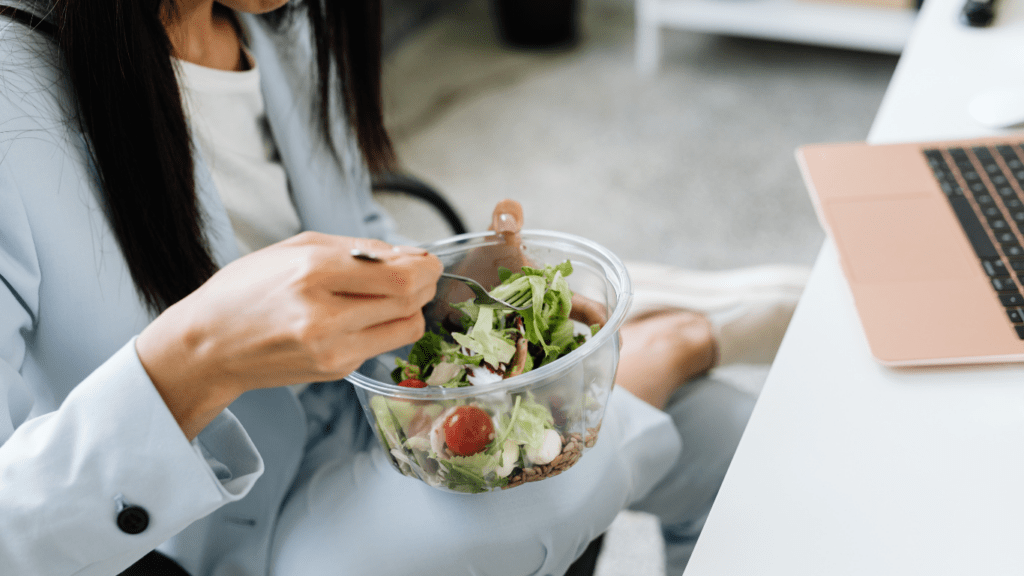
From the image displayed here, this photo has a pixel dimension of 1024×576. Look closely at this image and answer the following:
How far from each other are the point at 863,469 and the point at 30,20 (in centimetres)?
73

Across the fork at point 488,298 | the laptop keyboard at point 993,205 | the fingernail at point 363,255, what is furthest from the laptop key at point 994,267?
the fingernail at point 363,255

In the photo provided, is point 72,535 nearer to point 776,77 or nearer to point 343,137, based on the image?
point 343,137

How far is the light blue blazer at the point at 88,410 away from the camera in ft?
1.67

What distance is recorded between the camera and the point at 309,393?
2.80ft

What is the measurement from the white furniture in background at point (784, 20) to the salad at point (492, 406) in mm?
2034

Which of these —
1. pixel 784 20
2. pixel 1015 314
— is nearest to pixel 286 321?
pixel 1015 314

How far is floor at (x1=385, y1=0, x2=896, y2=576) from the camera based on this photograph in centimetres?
192

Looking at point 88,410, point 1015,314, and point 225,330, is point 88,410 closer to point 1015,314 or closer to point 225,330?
point 225,330

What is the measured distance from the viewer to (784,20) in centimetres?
233

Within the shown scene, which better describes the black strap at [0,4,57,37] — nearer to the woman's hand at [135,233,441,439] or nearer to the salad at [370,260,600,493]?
the woman's hand at [135,233,441,439]

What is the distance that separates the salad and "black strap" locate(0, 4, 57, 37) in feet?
1.31

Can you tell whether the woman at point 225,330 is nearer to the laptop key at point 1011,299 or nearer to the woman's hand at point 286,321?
the woman's hand at point 286,321

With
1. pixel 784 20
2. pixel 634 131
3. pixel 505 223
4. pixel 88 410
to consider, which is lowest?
pixel 88 410

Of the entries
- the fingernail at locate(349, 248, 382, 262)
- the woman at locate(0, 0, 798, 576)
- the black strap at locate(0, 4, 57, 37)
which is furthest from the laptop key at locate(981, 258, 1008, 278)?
the black strap at locate(0, 4, 57, 37)
